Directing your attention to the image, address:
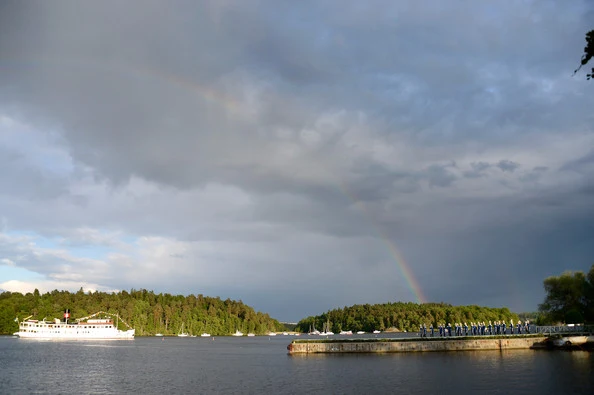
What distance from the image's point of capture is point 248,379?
Result: 70812 millimetres

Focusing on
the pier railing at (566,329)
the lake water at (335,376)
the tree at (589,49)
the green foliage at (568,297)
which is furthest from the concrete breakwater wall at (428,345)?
the tree at (589,49)

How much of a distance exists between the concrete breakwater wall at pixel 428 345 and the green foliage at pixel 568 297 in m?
34.1

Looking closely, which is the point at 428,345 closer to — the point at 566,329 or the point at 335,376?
the point at 566,329

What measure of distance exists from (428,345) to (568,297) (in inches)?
2215

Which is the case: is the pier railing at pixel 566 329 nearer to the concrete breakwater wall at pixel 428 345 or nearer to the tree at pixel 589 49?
the concrete breakwater wall at pixel 428 345

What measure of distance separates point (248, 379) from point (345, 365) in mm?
21782

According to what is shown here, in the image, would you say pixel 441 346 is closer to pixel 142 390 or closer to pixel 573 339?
pixel 573 339

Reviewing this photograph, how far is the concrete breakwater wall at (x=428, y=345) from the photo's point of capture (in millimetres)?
103562

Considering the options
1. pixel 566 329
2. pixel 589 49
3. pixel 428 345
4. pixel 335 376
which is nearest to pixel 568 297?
pixel 566 329

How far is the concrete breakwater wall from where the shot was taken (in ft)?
340

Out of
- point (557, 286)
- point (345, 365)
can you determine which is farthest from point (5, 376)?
point (557, 286)

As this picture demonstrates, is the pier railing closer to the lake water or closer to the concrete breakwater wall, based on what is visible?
the concrete breakwater wall

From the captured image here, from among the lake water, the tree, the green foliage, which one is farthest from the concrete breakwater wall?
the tree

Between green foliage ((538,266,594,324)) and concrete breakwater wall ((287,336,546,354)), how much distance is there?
34.1m
